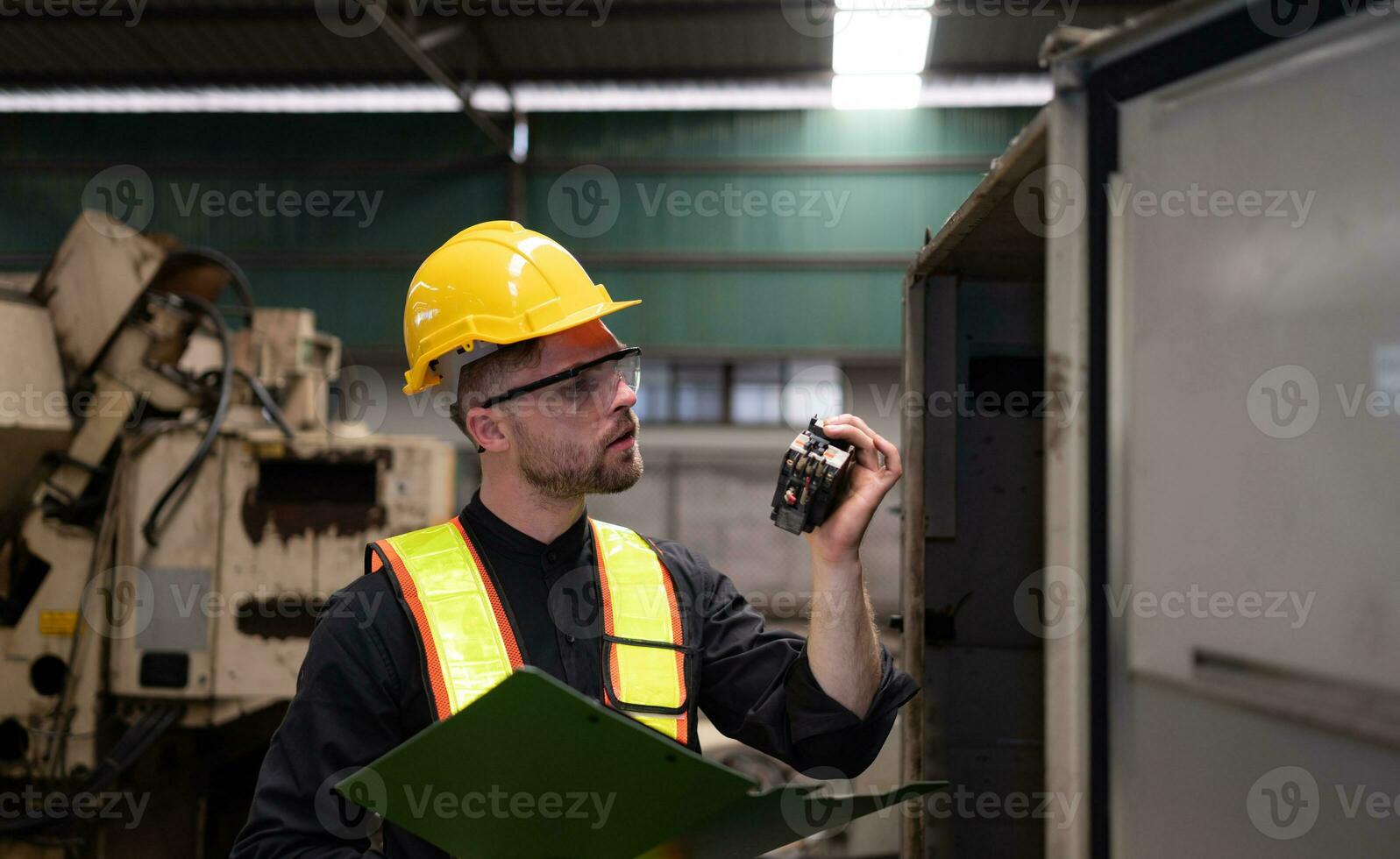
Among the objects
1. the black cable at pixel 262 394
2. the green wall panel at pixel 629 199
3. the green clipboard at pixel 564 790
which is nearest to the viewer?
the green clipboard at pixel 564 790

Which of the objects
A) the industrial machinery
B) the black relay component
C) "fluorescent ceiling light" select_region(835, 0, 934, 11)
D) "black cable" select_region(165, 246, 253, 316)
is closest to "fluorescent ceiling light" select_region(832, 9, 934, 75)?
"fluorescent ceiling light" select_region(835, 0, 934, 11)

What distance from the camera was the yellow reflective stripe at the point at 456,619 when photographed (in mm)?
1602

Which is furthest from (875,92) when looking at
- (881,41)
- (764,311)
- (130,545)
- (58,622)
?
(58,622)

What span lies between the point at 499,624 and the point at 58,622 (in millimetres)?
2967

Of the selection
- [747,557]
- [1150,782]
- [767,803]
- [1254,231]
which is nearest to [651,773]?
[767,803]

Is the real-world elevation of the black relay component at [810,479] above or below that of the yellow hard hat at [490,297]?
below

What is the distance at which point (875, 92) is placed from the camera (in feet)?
29.0

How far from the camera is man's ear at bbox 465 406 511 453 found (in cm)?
188

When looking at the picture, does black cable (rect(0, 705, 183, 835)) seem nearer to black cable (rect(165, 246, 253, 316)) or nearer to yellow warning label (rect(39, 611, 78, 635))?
yellow warning label (rect(39, 611, 78, 635))

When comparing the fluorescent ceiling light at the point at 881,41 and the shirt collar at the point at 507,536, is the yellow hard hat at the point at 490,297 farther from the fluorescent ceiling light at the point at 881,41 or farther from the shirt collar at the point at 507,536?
the fluorescent ceiling light at the point at 881,41

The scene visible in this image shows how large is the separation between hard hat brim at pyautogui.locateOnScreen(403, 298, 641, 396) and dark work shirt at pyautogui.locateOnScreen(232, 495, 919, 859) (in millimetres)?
318

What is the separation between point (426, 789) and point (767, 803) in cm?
43

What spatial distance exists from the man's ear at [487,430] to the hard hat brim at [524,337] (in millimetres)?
130

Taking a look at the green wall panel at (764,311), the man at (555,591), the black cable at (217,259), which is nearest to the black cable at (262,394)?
the black cable at (217,259)
